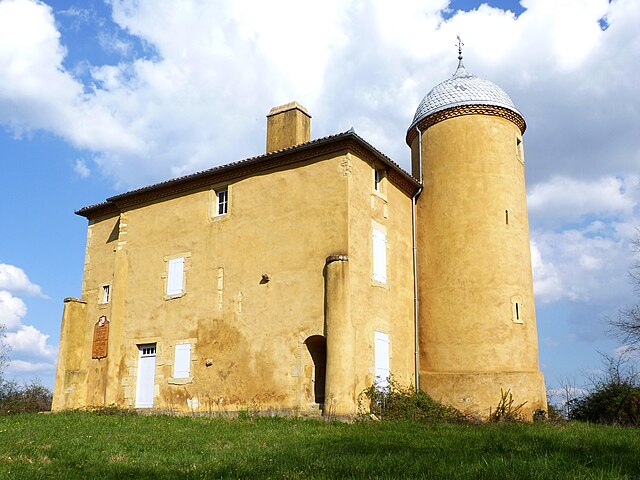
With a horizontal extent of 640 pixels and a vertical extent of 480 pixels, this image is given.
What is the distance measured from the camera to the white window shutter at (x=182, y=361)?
1758 centimetres

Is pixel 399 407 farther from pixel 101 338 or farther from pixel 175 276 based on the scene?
pixel 101 338

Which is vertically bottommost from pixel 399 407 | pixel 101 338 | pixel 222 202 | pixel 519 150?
pixel 399 407

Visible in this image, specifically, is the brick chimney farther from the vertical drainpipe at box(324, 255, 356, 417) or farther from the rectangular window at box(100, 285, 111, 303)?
the rectangular window at box(100, 285, 111, 303)

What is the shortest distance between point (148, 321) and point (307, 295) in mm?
5903

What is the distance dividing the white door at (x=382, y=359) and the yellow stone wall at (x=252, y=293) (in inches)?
10.7

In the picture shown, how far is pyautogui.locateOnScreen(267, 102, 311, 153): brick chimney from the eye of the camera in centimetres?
1883

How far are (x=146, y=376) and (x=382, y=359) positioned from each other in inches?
288

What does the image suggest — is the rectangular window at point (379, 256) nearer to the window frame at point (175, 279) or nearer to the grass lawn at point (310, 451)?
the grass lawn at point (310, 451)

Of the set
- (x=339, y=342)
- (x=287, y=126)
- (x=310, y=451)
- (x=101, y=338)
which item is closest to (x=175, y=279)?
(x=101, y=338)

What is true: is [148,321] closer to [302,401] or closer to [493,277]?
[302,401]

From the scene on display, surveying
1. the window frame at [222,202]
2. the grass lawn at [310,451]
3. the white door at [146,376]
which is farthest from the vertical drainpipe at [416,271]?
the white door at [146,376]

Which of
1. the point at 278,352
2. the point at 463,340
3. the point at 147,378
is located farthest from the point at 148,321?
the point at 463,340

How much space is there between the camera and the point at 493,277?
57.4 ft

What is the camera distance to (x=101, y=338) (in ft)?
64.7
